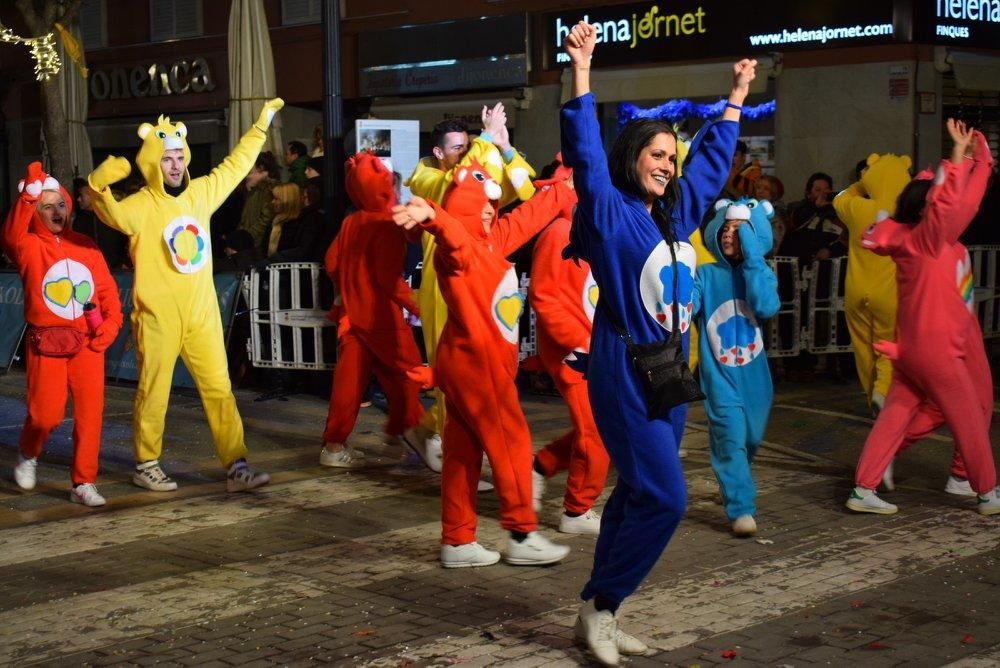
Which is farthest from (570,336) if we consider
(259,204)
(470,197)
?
(259,204)

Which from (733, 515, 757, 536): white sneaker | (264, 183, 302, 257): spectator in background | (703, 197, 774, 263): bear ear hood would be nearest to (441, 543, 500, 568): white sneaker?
(733, 515, 757, 536): white sneaker

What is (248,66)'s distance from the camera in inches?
671

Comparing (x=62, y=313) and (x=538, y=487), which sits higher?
(x=62, y=313)

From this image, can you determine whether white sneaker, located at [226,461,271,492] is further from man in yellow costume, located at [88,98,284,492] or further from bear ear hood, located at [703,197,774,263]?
bear ear hood, located at [703,197,774,263]

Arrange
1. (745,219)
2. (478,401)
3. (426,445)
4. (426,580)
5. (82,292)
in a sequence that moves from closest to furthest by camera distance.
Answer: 1. (426,580)
2. (478,401)
3. (745,219)
4. (82,292)
5. (426,445)

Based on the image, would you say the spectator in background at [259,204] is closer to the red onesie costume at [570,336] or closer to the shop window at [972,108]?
the red onesie costume at [570,336]

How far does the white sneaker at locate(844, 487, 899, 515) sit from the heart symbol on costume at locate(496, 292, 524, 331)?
215cm

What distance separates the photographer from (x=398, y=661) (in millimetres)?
5492

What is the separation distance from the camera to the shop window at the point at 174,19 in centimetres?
2930

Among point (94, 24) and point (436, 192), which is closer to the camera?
point (436, 192)

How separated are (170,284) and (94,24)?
960 inches

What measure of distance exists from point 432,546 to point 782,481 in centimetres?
245

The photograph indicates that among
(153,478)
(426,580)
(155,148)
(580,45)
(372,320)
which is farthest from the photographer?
(372,320)

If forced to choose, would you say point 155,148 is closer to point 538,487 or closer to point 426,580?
point 538,487
